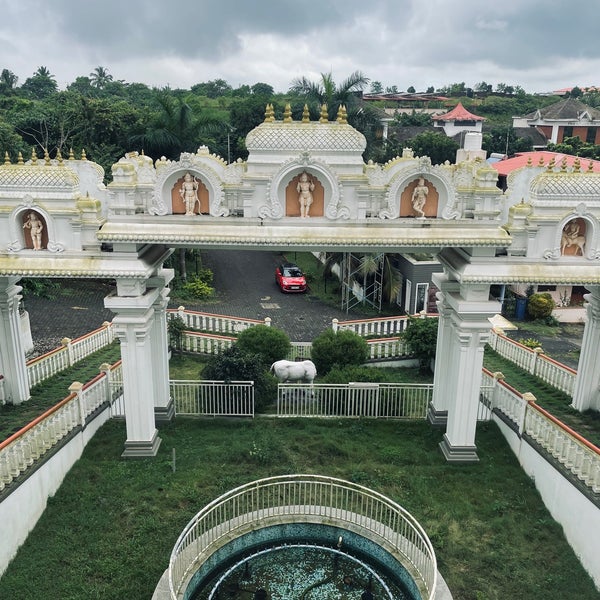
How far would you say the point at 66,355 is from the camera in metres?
14.3

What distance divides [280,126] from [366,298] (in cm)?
1585

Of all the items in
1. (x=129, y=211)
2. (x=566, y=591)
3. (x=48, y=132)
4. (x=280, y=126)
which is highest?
(x=48, y=132)

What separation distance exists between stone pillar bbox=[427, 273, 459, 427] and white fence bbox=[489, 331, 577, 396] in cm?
295

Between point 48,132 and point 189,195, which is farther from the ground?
point 48,132

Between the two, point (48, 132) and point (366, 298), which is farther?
point (48, 132)

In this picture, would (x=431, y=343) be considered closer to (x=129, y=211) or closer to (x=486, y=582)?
(x=486, y=582)

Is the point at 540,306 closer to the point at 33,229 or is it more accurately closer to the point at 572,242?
the point at 572,242

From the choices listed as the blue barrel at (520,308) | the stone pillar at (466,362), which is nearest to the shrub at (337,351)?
the stone pillar at (466,362)

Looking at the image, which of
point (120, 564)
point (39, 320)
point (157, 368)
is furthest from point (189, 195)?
point (39, 320)

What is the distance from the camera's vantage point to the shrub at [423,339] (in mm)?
16250

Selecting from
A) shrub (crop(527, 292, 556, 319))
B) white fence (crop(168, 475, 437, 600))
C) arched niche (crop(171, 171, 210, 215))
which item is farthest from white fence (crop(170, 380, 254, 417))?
shrub (crop(527, 292, 556, 319))

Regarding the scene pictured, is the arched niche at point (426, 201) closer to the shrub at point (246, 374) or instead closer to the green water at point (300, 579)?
the shrub at point (246, 374)

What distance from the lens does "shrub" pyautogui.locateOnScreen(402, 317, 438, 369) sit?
16250 mm

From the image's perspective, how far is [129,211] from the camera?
32.0 ft
